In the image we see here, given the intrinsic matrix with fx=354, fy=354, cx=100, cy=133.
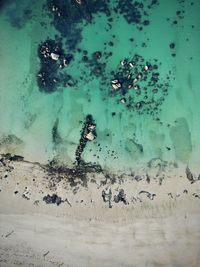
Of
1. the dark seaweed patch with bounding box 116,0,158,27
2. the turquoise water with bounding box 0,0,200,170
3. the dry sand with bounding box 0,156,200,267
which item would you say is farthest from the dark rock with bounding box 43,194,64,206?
the dark seaweed patch with bounding box 116,0,158,27

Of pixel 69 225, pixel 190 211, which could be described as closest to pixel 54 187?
pixel 69 225

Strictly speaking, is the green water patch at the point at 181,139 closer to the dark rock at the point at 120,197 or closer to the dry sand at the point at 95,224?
the dry sand at the point at 95,224

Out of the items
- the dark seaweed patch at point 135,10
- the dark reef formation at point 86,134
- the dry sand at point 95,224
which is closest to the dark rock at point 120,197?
the dry sand at point 95,224

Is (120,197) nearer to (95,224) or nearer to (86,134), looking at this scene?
(95,224)

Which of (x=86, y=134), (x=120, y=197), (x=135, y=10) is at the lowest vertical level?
(x=120, y=197)

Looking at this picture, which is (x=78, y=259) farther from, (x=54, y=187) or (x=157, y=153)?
(x=157, y=153)

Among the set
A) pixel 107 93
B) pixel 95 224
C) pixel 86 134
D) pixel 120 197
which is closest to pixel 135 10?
pixel 107 93

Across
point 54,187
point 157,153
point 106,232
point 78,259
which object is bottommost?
point 78,259
